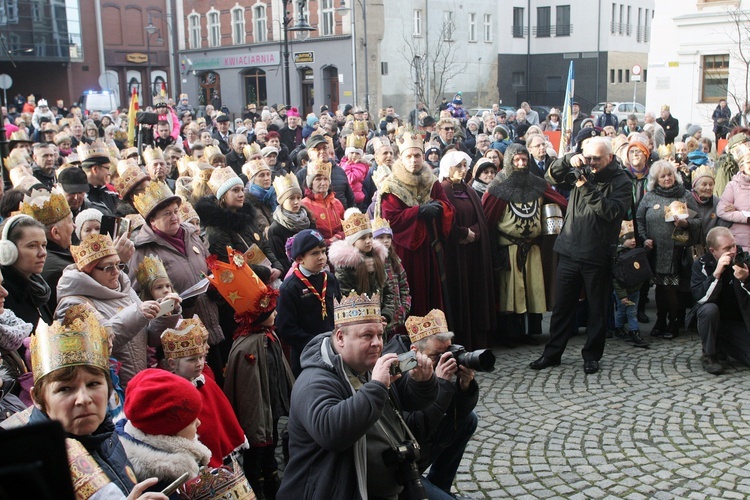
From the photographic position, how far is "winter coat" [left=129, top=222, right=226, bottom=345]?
583 centimetres

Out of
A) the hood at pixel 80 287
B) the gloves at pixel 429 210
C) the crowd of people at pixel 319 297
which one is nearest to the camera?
the crowd of people at pixel 319 297

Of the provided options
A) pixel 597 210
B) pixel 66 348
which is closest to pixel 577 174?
pixel 597 210

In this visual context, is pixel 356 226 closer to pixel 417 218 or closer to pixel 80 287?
pixel 417 218

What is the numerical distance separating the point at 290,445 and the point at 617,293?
583 cm

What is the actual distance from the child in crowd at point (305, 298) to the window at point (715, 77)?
967 inches

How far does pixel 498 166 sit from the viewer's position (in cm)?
947

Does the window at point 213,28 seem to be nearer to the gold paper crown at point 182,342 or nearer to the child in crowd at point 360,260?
the child in crowd at point 360,260

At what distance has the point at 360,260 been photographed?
6.23m

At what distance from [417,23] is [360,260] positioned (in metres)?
38.9

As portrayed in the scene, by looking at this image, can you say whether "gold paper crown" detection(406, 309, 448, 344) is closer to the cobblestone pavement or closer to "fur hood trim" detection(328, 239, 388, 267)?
the cobblestone pavement

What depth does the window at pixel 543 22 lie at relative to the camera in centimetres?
4888

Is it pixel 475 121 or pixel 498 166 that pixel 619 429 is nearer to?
pixel 498 166

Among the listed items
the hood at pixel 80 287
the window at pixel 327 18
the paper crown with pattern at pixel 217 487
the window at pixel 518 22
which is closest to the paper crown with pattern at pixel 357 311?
the paper crown with pattern at pixel 217 487

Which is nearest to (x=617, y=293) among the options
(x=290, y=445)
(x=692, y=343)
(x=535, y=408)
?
(x=692, y=343)
